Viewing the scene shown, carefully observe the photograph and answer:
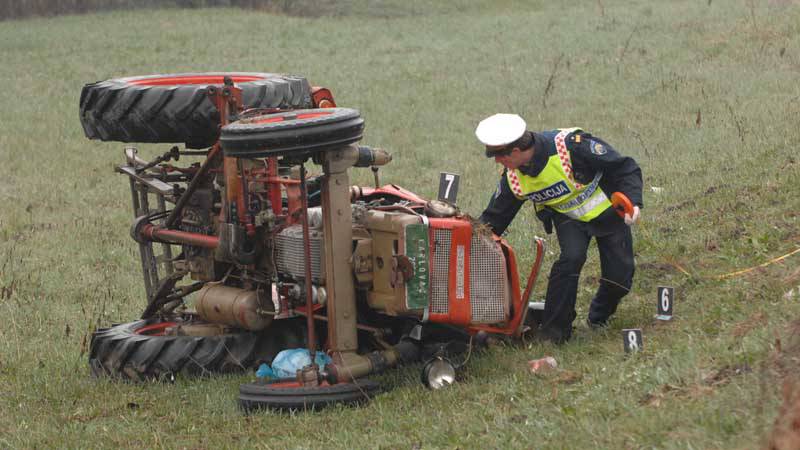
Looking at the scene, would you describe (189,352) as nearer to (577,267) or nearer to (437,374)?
(437,374)

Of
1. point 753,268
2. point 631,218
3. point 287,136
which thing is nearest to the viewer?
point 287,136

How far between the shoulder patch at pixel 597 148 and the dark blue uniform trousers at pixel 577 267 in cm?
41

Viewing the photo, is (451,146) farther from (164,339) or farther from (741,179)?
(164,339)

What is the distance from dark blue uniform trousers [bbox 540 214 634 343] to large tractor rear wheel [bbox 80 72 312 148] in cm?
198

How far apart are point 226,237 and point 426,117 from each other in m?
11.5

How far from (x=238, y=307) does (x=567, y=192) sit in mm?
2140

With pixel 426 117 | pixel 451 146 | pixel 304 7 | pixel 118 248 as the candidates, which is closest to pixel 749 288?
pixel 118 248

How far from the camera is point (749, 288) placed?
22.6 feet

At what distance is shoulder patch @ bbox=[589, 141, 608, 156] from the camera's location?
6844mm

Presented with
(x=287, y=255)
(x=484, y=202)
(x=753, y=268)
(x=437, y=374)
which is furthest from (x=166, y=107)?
(x=484, y=202)

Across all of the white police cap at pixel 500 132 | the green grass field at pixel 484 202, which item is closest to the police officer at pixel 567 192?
the white police cap at pixel 500 132

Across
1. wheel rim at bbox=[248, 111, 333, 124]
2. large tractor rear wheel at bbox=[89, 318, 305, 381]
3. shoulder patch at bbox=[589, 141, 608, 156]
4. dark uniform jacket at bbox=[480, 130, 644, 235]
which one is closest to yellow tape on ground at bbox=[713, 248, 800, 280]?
dark uniform jacket at bbox=[480, 130, 644, 235]

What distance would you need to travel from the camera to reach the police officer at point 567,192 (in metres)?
6.84

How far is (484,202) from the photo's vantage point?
11.9 meters
